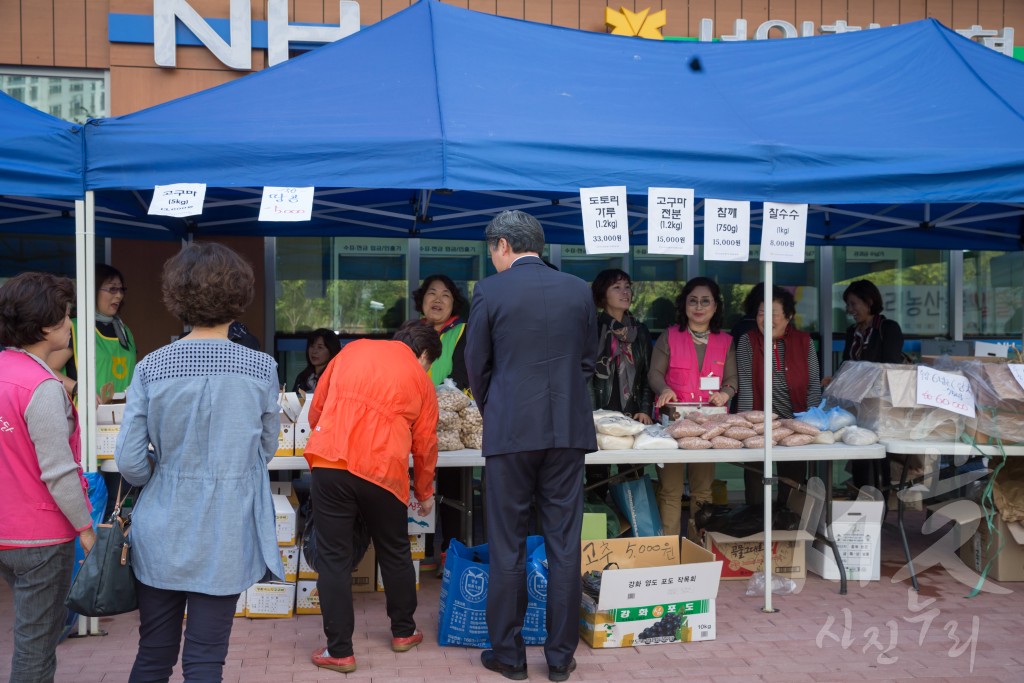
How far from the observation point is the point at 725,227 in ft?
14.6

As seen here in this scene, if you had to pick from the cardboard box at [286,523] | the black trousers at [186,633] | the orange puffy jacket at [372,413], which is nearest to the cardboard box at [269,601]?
the cardboard box at [286,523]

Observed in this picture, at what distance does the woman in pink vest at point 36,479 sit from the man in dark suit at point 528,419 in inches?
59.6

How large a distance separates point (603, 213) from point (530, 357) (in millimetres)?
990

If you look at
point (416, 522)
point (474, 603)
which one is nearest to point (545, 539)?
point (474, 603)

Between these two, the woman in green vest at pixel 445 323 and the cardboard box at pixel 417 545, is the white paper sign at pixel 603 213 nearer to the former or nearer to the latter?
the woman in green vest at pixel 445 323

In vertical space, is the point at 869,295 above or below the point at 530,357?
above

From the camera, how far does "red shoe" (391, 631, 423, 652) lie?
4.08 metres

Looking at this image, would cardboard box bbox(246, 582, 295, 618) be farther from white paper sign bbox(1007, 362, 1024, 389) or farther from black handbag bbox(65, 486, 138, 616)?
white paper sign bbox(1007, 362, 1024, 389)

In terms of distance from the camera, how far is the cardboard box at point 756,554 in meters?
5.14

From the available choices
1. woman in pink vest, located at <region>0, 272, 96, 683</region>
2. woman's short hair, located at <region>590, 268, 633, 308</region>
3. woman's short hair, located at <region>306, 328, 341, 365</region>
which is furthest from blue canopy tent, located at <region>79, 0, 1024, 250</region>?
woman in pink vest, located at <region>0, 272, 96, 683</region>

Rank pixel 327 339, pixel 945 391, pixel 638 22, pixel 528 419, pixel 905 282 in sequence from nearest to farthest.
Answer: pixel 528 419 < pixel 945 391 < pixel 327 339 < pixel 638 22 < pixel 905 282

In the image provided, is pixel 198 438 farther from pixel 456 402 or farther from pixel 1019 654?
pixel 1019 654

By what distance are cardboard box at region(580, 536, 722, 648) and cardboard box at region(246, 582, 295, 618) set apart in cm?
152

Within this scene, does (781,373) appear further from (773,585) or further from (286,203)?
(286,203)
